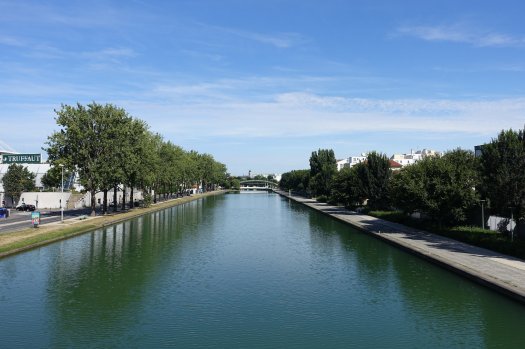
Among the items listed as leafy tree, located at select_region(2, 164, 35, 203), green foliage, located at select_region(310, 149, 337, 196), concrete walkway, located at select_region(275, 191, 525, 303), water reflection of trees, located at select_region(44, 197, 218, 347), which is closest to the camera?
water reflection of trees, located at select_region(44, 197, 218, 347)

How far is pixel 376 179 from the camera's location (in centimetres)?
7312

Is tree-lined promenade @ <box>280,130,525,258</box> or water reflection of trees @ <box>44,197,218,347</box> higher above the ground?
tree-lined promenade @ <box>280,130,525,258</box>

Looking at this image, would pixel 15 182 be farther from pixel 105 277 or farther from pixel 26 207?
pixel 105 277

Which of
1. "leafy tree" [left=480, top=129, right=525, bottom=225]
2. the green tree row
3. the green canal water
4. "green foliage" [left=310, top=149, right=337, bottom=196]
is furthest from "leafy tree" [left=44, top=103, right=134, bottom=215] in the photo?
"green foliage" [left=310, top=149, right=337, bottom=196]

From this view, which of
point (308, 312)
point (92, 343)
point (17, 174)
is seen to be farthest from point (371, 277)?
point (17, 174)

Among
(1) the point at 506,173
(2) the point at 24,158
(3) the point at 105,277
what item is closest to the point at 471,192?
(1) the point at 506,173

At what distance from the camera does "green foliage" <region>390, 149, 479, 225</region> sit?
42531 millimetres

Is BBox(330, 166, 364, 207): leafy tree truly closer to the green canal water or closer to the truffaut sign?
the green canal water

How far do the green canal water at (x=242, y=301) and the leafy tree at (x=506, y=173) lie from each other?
787 centimetres

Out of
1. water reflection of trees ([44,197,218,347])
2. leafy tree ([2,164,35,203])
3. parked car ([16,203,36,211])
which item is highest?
leafy tree ([2,164,35,203])

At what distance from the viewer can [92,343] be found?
17.9 metres

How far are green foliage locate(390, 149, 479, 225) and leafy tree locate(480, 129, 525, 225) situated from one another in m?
5.45

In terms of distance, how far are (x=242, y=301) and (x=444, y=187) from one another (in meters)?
26.5

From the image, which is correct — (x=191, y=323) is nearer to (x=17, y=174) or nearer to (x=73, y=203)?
(x=73, y=203)
